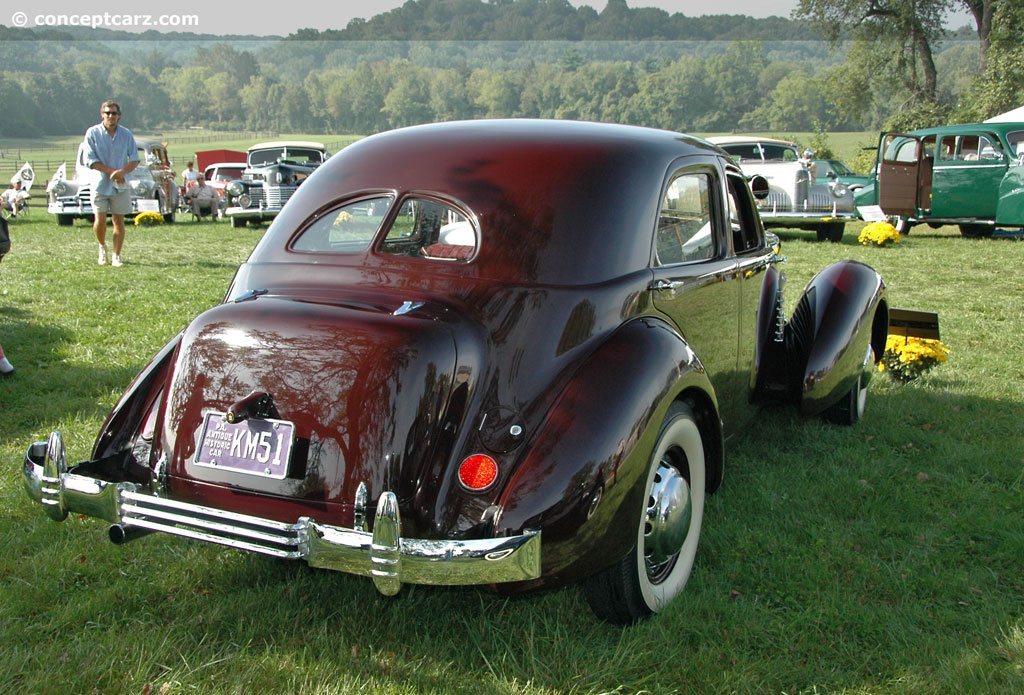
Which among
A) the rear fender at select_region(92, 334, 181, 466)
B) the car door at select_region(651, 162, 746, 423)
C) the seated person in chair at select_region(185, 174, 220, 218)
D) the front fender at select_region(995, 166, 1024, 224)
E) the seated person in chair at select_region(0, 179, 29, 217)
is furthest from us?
the seated person in chair at select_region(185, 174, 220, 218)

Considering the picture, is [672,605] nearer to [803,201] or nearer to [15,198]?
[803,201]

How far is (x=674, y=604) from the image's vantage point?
3061mm

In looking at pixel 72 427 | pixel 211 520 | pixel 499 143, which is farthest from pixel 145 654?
pixel 72 427

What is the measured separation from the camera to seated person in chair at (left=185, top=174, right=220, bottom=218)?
20328 mm

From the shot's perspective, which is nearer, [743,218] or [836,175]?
[743,218]

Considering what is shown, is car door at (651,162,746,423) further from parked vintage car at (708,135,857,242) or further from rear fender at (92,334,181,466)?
parked vintage car at (708,135,857,242)

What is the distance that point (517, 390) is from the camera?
8.89 feet

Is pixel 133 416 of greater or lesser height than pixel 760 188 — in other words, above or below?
below

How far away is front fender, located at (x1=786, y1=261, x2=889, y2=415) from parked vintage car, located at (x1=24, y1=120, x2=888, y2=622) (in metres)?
0.99

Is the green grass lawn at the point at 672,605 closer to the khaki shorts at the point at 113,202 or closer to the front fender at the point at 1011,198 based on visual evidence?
the khaki shorts at the point at 113,202

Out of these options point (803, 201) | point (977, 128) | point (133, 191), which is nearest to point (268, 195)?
point (133, 191)

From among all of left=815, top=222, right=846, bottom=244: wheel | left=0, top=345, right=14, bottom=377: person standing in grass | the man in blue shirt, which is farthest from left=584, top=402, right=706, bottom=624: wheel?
left=815, top=222, right=846, bottom=244: wheel

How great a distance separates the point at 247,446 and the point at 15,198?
19.7 metres

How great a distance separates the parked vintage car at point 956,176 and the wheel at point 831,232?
1.18 meters
